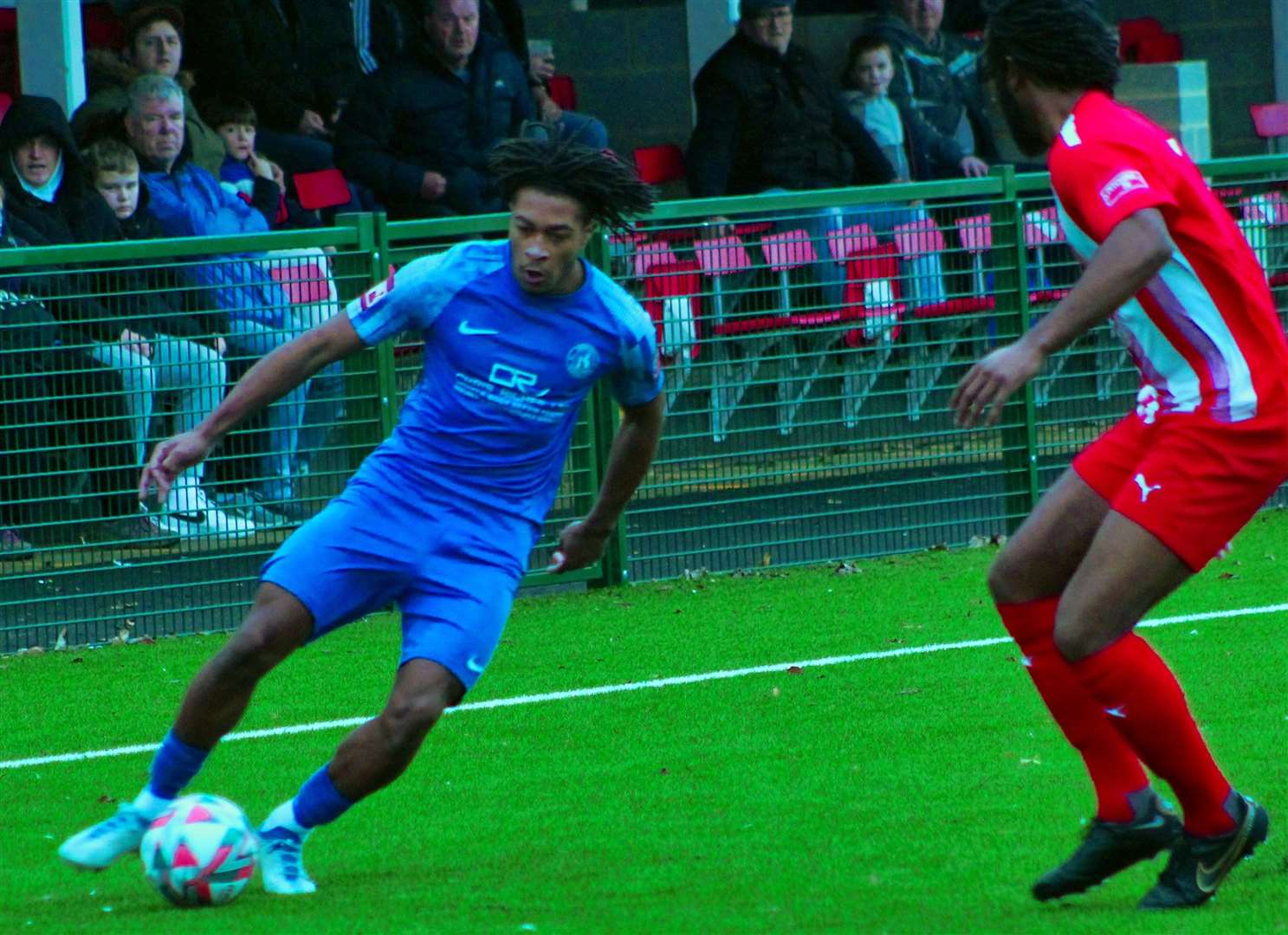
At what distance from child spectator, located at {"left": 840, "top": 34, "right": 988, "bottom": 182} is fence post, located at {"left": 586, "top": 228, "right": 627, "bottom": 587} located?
4689 mm

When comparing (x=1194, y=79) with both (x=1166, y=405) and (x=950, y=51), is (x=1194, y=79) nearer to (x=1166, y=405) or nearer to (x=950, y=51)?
(x=950, y=51)

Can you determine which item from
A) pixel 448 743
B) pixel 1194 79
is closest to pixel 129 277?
pixel 448 743

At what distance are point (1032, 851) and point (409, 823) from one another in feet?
5.93

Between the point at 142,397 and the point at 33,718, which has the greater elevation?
the point at 142,397

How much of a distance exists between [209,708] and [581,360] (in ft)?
4.31

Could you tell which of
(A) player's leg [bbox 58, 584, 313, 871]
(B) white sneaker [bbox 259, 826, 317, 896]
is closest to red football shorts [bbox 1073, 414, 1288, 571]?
(A) player's leg [bbox 58, 584, 313, 871]

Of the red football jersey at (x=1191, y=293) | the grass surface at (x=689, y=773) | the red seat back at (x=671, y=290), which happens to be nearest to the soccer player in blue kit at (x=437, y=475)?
the grass surface at (x=689, y=773)

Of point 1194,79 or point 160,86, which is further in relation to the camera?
point 1194,79

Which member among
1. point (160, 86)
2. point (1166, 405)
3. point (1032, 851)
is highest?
point (160, 86)

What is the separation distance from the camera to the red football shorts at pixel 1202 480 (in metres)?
4.93

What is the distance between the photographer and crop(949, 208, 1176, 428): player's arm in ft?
15.0

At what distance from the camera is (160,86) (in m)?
11.3

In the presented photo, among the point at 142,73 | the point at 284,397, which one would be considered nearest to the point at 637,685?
the point at 284,397

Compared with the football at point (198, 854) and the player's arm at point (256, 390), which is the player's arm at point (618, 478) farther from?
the football at point (198, 854)
